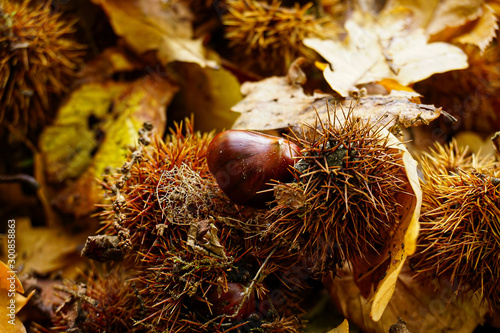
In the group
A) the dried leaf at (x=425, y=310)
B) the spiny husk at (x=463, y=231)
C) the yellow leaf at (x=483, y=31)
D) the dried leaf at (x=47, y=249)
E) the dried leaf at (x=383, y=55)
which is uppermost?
the yellow leaf at (x=483, y=31)

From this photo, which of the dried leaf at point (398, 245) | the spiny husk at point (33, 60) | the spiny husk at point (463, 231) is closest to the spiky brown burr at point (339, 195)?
the dried leaf at point (398, 245)

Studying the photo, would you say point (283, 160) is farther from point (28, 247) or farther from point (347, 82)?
point (28, 247)

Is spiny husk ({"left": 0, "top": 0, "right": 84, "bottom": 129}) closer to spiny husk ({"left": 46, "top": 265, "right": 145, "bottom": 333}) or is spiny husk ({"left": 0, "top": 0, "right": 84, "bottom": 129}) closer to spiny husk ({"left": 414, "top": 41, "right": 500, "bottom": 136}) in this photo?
spiny husk ({"left": 46, "top": 265, "right": 145, "bottom": 333})

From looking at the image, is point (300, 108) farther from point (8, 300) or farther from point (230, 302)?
point (8, 300)

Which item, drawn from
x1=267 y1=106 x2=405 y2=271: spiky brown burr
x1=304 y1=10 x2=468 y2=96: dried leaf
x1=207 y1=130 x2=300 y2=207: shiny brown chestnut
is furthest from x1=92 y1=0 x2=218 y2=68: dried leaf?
x1=267 y1=106 x2=405 y2=271: spiky brown burr

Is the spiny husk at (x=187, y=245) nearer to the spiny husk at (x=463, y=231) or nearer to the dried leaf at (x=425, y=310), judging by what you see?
the dried leaf at (x=425, y=310)

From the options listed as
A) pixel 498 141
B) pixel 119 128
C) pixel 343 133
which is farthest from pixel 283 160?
pixel 119 128

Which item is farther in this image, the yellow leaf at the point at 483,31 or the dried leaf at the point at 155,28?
the dried leaf at the point at 155,28
